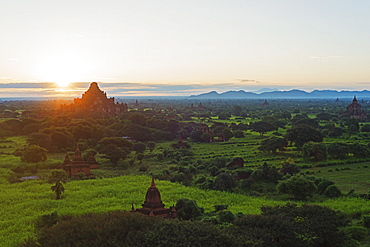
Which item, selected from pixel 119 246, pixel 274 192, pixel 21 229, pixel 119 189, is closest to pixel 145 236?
pixel 119 246

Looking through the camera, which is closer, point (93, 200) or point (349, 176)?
point (93, 200)

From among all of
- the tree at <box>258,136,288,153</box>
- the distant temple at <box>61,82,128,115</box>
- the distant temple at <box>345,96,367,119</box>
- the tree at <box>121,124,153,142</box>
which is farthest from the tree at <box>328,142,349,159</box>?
the distant temple at <box>61,82,128,115</box>

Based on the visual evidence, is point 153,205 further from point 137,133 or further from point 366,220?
point 137,133

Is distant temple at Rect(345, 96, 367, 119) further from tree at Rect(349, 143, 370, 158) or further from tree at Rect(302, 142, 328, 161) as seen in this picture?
tree at Rect(302, 142, 328, 161)

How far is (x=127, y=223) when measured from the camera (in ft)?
53.3

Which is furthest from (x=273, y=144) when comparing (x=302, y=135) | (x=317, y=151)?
(x=317, y=151)

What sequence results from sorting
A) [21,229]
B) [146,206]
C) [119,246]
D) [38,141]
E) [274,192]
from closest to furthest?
[119,246]
[146,206]
[21,229]
[274,192]
[38,141]

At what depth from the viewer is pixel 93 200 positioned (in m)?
30.4

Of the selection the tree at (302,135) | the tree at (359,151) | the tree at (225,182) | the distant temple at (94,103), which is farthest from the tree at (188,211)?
the distant temple at (94,103)

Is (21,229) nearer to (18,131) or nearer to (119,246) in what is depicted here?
(119,246)

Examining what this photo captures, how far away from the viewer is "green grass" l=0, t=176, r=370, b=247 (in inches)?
1038

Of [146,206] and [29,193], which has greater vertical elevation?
[146,206]

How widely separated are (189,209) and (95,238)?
1073 centimetres

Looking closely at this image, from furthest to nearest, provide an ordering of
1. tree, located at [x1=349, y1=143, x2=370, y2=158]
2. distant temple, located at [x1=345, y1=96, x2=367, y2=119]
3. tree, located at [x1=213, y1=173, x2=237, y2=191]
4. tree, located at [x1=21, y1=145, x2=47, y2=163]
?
distant temple, located at [x1=345, y1=96, x2=367, y2=119], tree, located at [x1=349, y1=143, x2=370, y2=158], tree, located at [x1=21, y1=145, x2=47, y2=163], tree, located at [x1=213, y1=173, x2=237, y2=191]
